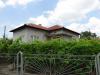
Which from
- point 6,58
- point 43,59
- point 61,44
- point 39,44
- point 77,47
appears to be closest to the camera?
point 43,59

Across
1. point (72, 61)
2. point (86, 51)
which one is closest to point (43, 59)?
point (72, 61)

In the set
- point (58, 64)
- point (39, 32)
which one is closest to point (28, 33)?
point (39, 32)

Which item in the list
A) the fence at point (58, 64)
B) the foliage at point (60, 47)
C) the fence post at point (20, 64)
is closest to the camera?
the fence post at point (20, 64)

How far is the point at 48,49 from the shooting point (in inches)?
442

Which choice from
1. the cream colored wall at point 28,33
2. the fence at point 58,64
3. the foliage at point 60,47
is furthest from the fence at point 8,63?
the cream colored wall at point 28,33

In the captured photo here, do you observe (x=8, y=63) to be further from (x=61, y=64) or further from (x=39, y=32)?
(x=39, y=32)

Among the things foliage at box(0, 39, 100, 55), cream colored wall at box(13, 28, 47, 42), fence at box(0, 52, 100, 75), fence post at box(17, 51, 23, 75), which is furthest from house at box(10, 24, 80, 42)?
fence post at box(17, 51, 23, 75)

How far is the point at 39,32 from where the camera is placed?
2844 centimetres

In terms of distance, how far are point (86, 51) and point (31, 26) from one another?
17.8m

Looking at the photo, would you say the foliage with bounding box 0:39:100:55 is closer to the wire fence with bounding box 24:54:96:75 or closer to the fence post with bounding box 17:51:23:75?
the wire fence with bounding box 24:54:96:75

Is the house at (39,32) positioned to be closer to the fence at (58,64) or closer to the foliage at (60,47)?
the foliage at (60,47)

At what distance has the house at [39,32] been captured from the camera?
27141 mm

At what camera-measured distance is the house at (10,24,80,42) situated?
1069 inches

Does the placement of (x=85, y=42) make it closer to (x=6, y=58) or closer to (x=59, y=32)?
(x=6, y=58)
